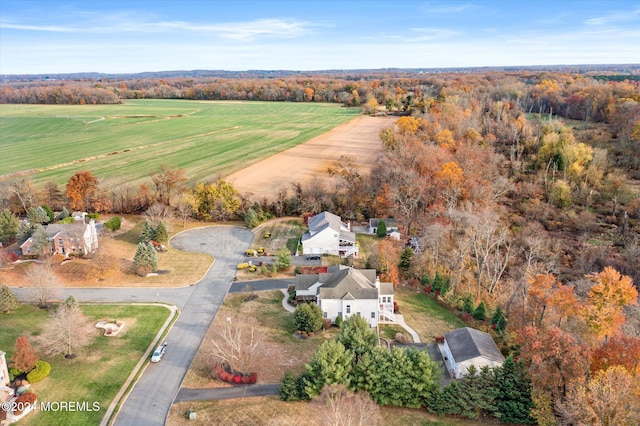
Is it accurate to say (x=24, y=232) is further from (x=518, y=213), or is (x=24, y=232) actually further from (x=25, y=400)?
(x=518, y=213)

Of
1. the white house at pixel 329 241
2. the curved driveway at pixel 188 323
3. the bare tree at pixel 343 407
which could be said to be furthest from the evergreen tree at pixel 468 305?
the curved driveway at pixel 188 323

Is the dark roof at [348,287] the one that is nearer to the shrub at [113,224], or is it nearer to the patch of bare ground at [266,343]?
the patch of bare ground at [266,343]

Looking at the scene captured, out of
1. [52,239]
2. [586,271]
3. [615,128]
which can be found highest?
[615,128]

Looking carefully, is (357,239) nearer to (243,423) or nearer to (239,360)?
(239,360)

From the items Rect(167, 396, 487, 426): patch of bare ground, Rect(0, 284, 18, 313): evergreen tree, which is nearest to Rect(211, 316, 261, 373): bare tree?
Rect(167, 396, 487, 426): patch of bare ground

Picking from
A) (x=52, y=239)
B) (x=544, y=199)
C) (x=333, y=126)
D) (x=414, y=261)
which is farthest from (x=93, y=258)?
(x=333, y=126)

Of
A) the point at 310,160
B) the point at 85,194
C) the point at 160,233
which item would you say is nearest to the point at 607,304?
the point at 160,233

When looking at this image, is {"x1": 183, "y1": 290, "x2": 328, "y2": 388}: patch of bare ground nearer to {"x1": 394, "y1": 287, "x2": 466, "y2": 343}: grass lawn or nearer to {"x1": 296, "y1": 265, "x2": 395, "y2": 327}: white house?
{"x1": 296, "y1": 265, "x2": 395, "y2": 327}: white house
